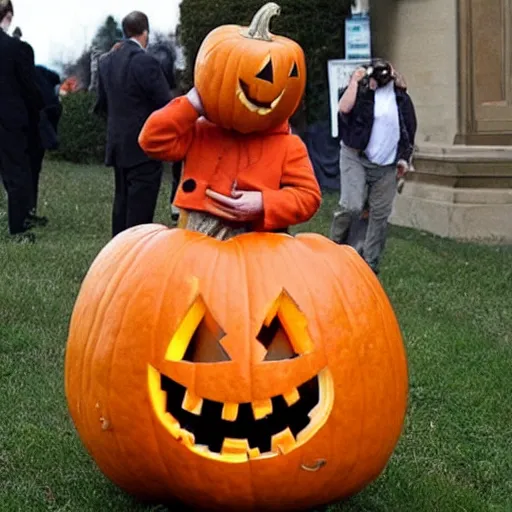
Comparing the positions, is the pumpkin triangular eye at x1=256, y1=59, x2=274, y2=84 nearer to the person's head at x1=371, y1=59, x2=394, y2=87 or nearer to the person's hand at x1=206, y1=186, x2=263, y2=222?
the person's hand at x1=206, y1=186, x2=263, y2=222

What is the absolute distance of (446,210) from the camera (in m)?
12.4

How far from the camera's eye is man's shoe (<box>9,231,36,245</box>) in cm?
1016

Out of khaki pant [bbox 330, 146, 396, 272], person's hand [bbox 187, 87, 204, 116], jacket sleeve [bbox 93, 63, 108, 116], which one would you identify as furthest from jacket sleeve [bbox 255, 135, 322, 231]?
jacket sleeve [bbox 93, 63, 108, 116]

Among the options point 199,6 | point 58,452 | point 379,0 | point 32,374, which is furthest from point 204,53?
point 199,6

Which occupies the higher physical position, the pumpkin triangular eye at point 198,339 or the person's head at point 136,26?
the person's head at point 136,26

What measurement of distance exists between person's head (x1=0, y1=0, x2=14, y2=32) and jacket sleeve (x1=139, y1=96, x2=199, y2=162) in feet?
21.8

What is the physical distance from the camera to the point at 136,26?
917cm

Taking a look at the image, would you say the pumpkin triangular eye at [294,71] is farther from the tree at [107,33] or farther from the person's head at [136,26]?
the tree at [107,33]

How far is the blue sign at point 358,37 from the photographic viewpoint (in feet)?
50.2

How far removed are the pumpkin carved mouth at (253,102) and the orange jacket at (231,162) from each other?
17 cm

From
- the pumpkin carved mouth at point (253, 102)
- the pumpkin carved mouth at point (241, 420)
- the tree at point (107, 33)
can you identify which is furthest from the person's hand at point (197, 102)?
the tree at point (107, 33)

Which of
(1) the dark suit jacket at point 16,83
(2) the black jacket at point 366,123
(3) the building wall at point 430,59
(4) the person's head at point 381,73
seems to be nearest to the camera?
(2) the black jacket at point 366,123

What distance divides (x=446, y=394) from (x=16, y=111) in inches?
227

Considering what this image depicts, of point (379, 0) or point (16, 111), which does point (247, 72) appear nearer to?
point (16, 111)
